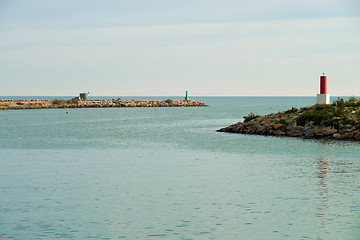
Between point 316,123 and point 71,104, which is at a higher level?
point 71,104

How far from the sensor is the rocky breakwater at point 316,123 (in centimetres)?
3581

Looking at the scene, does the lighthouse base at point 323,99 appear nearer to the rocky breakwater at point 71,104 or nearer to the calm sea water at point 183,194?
the calm sea water at point 183,194

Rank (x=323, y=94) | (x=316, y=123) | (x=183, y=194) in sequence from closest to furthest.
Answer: (x=183, y=194) → (x=316, y=123) → (x=323, y=94)

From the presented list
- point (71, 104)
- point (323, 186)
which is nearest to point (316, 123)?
point (323, 186)

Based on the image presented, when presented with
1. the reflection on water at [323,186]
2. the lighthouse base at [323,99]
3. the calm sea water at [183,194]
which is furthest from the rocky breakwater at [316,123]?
the reflection on water at [323,186]

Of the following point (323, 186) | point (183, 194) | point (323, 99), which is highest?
point (323, 99)

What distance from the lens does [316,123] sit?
37.7 metres

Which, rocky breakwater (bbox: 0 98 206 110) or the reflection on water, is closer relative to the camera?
the reflection on water

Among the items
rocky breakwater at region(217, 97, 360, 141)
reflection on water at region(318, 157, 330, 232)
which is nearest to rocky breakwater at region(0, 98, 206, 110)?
rocky breakwater at region(217, 97, 360, 141)

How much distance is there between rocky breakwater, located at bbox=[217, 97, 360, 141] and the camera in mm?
35812

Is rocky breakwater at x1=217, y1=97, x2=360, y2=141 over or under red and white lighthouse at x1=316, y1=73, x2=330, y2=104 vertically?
under

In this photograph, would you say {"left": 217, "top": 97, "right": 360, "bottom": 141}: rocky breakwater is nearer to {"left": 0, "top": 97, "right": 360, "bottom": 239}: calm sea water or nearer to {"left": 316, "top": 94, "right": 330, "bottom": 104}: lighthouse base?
{"left": 316, "top": 94, "right": 330, "bottom": 104}: lighthouse base

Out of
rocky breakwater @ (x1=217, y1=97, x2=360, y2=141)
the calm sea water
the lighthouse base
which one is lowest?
the calm sea water

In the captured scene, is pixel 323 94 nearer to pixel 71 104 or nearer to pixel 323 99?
pixel 323 99
